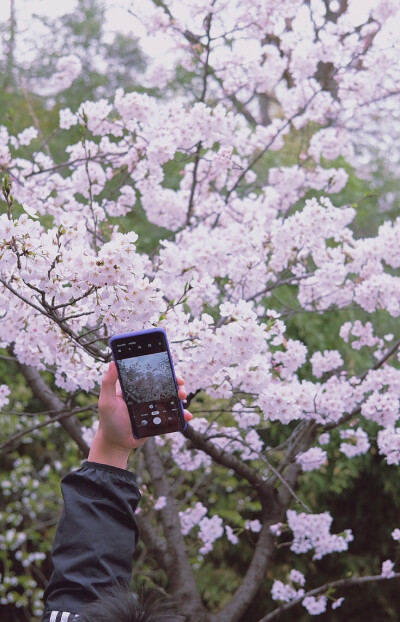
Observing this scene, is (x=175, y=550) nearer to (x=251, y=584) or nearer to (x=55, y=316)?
(x=251, y=584)

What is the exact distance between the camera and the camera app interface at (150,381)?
146cm

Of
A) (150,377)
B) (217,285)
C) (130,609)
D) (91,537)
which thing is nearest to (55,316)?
(150,377)

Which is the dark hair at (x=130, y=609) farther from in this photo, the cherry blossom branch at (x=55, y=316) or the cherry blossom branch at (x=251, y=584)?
the cherry blossom branch at (x=251, y=584)

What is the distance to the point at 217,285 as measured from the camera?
3.66m

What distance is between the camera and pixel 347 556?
4812mm

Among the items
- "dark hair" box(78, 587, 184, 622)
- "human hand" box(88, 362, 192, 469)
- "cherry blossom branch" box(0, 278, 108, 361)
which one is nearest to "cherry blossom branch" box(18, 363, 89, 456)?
"cherry blossom branch" box(0, 278, 108, 361)

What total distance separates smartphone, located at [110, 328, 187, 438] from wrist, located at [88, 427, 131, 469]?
151 mm

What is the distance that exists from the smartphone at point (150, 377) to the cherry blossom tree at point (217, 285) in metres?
0.37

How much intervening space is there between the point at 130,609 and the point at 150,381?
600mm

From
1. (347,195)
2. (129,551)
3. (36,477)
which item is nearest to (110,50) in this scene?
(347,195)

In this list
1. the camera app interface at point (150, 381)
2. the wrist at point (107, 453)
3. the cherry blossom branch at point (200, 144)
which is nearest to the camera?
the wrist at point (107, 453)

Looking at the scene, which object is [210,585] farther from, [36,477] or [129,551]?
[129,551]

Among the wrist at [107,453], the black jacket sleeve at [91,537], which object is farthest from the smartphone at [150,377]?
the black jacket sleeve at [91,537]

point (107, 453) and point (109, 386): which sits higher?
point (109, 386)
